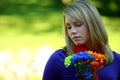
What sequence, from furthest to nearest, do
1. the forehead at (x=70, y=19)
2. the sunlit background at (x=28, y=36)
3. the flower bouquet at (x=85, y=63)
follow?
the sunlit background at (x=28, y=36), the forehead at (x=70, y=19), the flower bouquet at (x=85, y=63)

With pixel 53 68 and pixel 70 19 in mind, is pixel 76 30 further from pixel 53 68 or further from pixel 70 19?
pixel 53 68

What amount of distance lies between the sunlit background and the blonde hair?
3.72 feet

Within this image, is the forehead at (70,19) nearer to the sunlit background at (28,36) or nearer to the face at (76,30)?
the face at (76,30)

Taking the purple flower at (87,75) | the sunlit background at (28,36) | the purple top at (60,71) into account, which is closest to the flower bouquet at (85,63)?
the purple flower at (87,75)

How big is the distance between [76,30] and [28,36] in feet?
4.02

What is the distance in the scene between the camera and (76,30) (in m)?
1.26

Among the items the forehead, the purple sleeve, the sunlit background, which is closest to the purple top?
the purple sleeve

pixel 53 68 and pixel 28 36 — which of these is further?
pixel 28 36

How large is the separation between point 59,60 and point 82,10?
0.62 ft

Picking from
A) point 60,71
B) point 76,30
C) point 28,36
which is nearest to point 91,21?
point 76,30

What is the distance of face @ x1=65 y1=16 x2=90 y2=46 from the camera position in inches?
49.3

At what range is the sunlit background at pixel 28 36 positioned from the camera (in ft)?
7.89

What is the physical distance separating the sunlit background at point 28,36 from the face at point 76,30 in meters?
1.17

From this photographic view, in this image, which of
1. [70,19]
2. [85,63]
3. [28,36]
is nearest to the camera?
[85,63]
